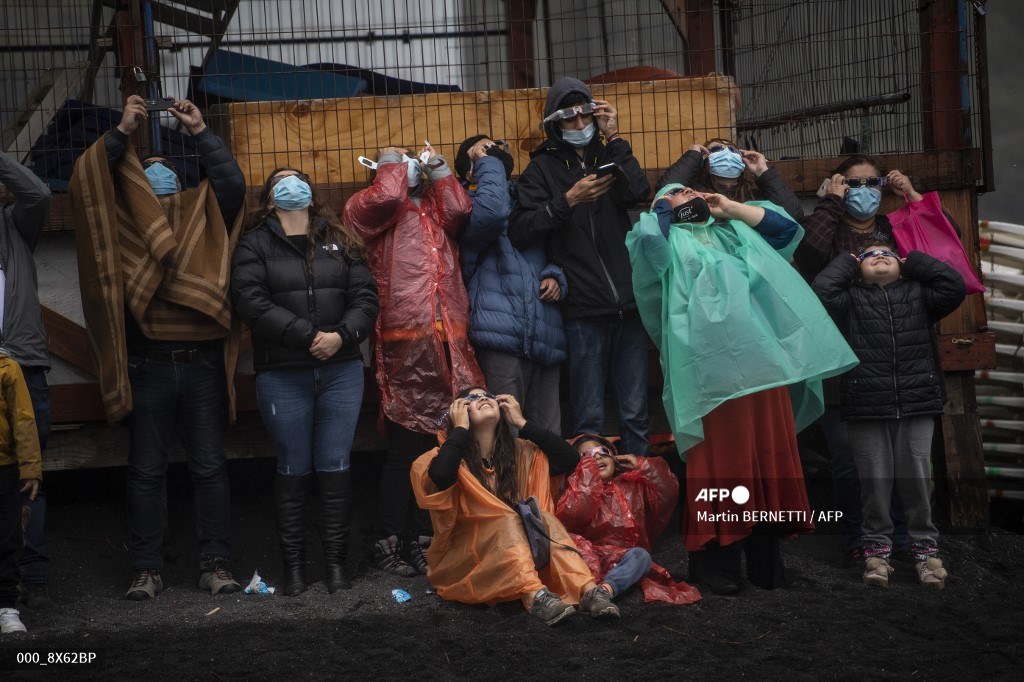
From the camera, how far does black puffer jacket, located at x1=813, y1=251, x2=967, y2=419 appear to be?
16.8ft

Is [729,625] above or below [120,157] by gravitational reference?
below

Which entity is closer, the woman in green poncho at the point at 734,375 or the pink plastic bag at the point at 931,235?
the woman in green poncho at the point at 734,375

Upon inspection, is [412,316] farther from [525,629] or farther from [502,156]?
[525,629]

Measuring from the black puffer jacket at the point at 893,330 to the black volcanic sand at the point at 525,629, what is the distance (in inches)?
31.3

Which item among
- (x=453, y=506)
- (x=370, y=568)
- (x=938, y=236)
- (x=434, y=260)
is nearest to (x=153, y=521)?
(x=370, y=568)

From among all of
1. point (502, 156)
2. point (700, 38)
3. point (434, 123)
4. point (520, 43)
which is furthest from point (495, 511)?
point (520, 43)

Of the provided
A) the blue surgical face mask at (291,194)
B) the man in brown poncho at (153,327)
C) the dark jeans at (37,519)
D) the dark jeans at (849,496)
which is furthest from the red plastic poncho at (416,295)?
the dark jeans at (849,496)

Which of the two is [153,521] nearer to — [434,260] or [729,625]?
[434,260]

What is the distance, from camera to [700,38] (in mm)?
6551

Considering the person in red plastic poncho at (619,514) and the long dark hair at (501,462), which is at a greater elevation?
the long dark hair at (501,462)

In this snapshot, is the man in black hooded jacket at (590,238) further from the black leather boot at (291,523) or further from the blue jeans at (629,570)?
the black leather boot at (291,523)

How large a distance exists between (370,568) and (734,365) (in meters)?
1.98

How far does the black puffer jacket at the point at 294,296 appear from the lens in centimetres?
505

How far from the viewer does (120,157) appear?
17.2 feet
